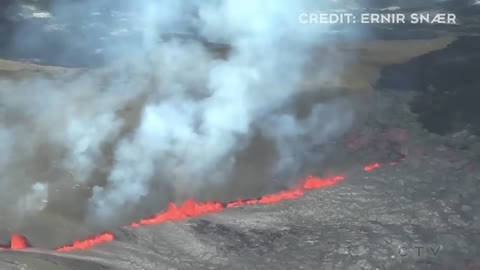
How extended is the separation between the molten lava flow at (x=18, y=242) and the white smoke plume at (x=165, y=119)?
3.88ft

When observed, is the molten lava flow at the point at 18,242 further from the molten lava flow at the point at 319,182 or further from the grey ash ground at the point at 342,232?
the molten lava flow at the point at 319,182

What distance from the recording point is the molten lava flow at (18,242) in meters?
13.0

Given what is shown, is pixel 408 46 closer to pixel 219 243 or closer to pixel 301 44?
pixel 301 44

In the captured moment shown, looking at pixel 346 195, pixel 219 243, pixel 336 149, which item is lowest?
pixel 219 243

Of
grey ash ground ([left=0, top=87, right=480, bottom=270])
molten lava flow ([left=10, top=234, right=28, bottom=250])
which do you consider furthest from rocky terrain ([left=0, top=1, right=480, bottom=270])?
molten lava flow ([left=10, top=234, right=28, bottom=250])

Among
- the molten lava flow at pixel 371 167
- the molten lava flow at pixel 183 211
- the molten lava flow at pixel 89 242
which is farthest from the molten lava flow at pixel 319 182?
the molten lava flow at pixel 89 242

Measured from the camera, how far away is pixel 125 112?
1614cm

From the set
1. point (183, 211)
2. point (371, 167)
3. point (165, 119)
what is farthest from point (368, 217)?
point (165, 119)

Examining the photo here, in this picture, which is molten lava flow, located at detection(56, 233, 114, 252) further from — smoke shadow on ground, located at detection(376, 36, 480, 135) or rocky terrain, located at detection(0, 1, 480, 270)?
smoke shadow on ground, located at detection(376, 36, 480, 135)

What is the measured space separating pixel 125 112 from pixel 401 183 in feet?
24.0

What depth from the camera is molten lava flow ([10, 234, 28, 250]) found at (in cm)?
1299

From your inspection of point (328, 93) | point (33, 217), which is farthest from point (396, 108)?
point (33, 217)

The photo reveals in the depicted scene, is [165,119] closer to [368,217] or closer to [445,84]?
[368,217]

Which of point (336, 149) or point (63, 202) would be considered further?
point (336, 149)
